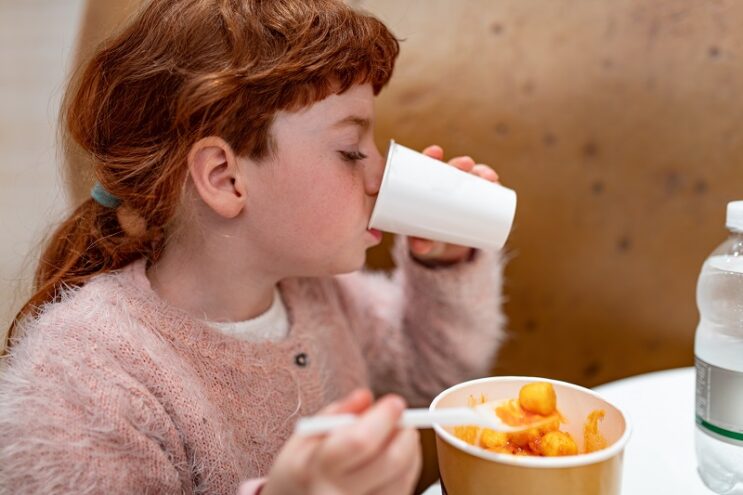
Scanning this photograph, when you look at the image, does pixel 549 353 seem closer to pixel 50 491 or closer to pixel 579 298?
pixel 579 298

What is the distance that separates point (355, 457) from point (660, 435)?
493 millimetres

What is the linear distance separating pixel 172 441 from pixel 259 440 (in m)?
0.12

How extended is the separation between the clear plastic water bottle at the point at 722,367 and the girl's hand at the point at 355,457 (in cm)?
32

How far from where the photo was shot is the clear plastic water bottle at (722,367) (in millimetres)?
614

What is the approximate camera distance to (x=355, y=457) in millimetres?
425

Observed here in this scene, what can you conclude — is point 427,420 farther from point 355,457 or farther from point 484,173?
point 484,173

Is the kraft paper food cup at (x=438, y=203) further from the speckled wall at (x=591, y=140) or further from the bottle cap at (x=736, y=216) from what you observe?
the speckled wall at (x=591, y=140)

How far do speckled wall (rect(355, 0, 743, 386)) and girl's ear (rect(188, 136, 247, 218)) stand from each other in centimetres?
44

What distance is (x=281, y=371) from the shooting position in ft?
2.69

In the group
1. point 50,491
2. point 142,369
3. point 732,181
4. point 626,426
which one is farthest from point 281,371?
point 732,181

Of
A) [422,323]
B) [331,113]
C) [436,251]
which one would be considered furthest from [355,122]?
[422,323]

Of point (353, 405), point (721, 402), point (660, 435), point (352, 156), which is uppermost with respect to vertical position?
point (352, 156)

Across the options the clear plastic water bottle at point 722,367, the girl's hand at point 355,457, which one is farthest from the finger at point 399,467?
the clear plastic water bottle at point 722,367

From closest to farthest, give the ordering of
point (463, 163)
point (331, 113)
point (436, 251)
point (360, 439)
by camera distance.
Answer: point (360, 439)
point (331, 113)
point (463, 163)
point (436, 251)
